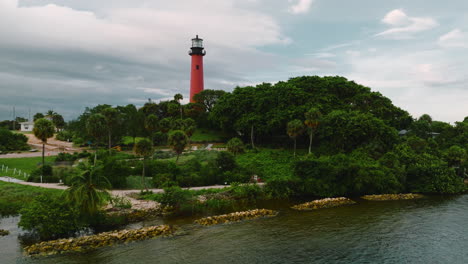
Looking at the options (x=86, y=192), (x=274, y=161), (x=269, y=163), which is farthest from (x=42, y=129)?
(x=274, y=161)

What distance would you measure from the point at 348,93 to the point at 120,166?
144 feet

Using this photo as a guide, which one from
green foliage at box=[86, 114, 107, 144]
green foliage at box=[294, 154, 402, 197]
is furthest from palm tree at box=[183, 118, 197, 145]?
green foliage at box=[294, 154, 402, 197]

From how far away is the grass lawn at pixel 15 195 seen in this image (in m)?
28.0

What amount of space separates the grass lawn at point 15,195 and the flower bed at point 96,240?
6.09 m

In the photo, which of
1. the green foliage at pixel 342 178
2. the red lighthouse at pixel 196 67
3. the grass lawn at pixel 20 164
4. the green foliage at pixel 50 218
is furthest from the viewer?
the red lighthouse at pixel 196 67

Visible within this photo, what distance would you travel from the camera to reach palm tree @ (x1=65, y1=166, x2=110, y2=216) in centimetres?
2311

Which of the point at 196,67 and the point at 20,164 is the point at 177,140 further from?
the point at 196,67

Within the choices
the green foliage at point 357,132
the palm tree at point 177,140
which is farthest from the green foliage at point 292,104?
the palm tree at point 177,140

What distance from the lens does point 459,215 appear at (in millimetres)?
29688

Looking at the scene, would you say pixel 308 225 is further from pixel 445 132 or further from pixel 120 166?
pixel 445 132

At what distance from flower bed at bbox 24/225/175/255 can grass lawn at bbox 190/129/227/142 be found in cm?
5050

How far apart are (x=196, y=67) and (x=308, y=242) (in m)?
66.1

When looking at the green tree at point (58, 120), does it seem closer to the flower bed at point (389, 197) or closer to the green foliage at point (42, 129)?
the green foliage at point (42, 129)

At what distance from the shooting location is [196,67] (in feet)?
271
